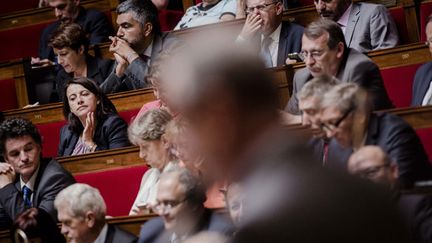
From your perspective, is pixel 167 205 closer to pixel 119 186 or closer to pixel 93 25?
pixel 119 186

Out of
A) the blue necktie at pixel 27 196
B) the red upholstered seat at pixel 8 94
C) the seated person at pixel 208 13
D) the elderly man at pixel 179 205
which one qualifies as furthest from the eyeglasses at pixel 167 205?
the red upholstered seat at pixel 8 94

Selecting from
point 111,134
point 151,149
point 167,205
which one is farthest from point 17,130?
point 167,205

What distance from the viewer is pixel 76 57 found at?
2.18 m

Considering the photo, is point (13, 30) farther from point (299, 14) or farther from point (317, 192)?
point (317, 192)

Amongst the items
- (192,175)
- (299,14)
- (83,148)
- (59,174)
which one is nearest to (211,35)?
(192,175)

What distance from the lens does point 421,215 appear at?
1.12m

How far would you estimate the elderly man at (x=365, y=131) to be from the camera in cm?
126

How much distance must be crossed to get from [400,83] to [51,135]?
0.79 meters

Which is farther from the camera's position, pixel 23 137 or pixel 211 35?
pixel 23 137

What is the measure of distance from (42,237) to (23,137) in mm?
284

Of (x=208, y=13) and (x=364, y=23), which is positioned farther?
(x=208, y=13)

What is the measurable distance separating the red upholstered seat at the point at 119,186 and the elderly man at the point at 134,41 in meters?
0.33

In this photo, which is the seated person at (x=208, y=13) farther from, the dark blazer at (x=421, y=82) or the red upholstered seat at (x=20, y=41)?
the dark blazer at (x=421, y=82)

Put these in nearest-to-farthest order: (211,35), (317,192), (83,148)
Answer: (317,192)
(211,35)
(83,148)
